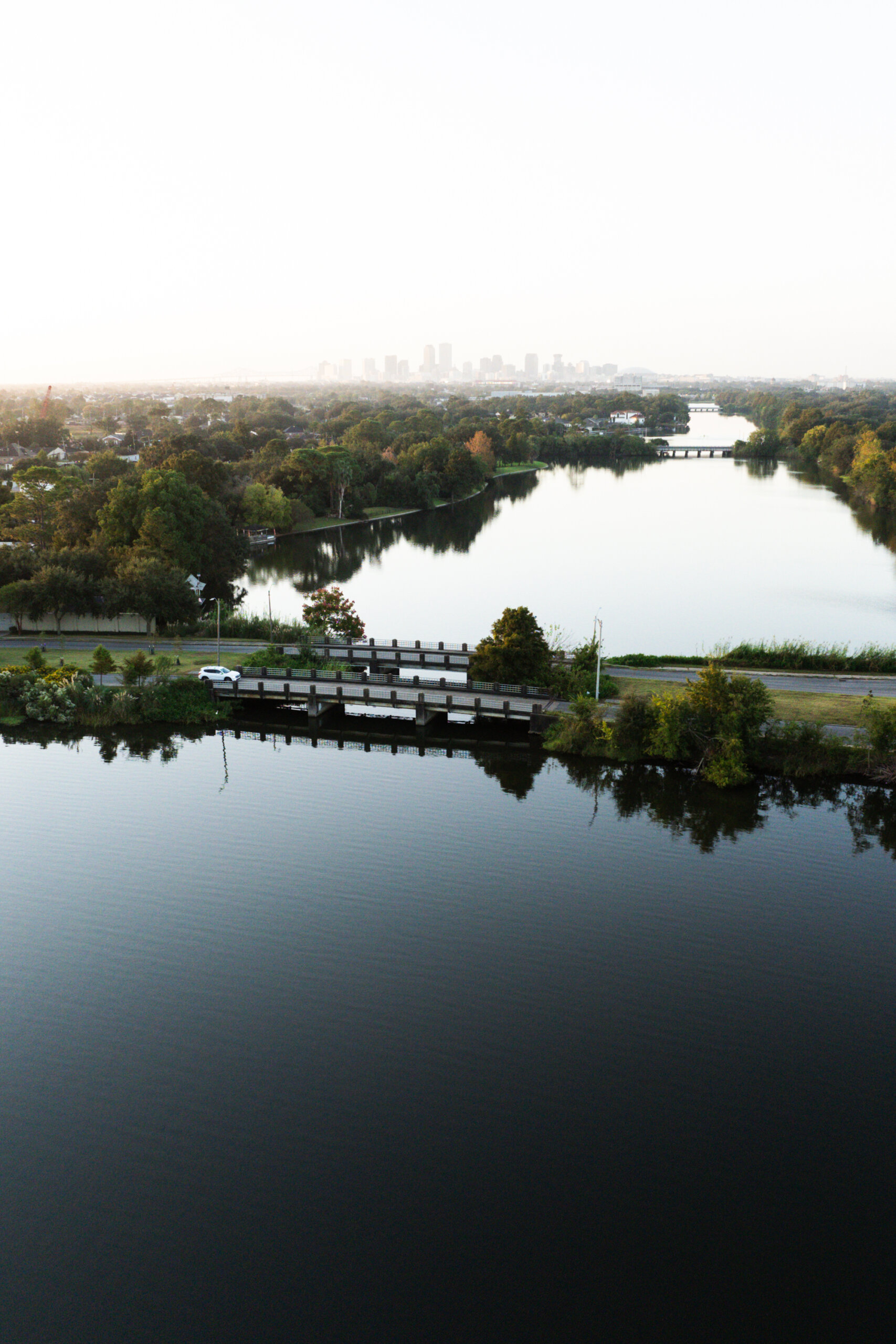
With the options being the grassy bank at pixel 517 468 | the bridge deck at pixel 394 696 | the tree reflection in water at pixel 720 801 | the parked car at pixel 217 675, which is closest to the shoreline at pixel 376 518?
the grassy bank at pixel 517 468

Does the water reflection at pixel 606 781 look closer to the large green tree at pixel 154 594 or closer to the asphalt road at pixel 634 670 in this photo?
the asphalt road at pixel 634 670

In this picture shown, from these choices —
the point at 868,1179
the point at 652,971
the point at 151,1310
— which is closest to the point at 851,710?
the point at 652,971

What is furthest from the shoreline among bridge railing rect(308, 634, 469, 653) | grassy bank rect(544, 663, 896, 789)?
grassy bank rect(544, 663, 896, 789)

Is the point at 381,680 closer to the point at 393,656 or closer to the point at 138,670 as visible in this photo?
the point at 393,656

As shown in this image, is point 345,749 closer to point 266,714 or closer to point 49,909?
point 266,714

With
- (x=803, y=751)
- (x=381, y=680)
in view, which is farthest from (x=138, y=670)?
(x=803, y=751)

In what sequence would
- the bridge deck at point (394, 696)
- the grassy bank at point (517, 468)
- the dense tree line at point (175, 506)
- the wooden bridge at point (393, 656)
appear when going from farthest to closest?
the grassy bank at point (517, 468)
the dense tree line at point (175, 506)
the wooden bridge at point (393, 656)
the bridge deck at point (394, 696)
